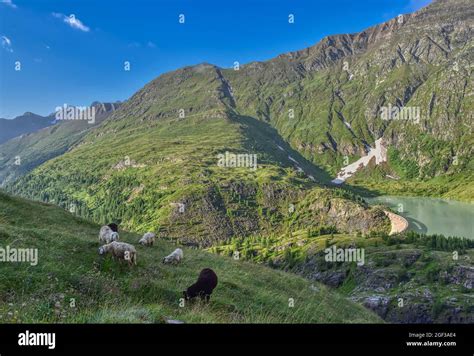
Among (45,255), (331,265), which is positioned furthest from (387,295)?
(45,255)

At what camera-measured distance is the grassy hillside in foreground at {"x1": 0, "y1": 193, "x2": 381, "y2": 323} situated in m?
11.8

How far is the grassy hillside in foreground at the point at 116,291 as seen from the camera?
38.6ft

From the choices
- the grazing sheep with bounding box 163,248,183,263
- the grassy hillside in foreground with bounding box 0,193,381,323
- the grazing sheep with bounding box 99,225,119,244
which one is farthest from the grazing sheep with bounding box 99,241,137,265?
the grazing sheep with bounding box 163,248,183,263

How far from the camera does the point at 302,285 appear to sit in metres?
32.9

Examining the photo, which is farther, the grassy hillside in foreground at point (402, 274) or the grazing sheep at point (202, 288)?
the grassy hillside in foreground at point (402, 274)

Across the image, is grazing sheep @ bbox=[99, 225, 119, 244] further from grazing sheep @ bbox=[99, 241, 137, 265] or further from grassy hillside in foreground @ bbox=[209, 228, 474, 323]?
grassy hillside in foreground @ bbox=[209, 228, 474, 323]

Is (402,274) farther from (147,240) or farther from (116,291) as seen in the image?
(116,291)

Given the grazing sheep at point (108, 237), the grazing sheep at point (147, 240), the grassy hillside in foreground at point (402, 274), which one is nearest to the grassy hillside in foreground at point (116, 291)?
the grazing sheep at point (147, 240)

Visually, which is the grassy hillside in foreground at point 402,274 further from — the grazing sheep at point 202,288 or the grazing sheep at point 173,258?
the grazing sheep at point 202,288

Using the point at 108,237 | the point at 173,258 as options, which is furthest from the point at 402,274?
the point at 108,237

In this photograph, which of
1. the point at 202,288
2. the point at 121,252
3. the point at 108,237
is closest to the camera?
the point at 202,288

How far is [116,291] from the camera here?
53.4 feet
